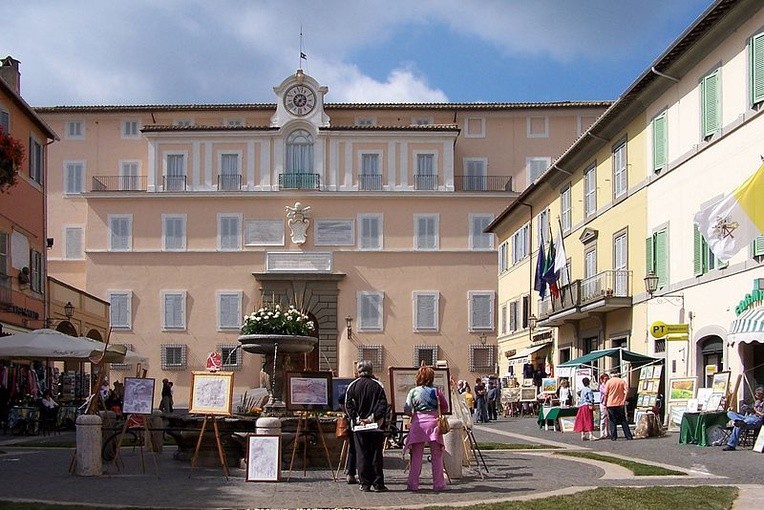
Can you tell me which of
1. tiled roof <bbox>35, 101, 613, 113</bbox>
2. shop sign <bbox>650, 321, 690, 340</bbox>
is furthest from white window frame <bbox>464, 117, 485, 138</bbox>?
shop sign <bbox>650, 321, 690, 340</bbox>

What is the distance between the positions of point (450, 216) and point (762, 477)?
131 feet

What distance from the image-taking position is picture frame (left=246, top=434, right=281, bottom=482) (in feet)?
46.1

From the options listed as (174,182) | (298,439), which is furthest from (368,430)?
(174,182)

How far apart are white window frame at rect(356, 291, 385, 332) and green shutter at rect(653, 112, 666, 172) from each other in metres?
26.3

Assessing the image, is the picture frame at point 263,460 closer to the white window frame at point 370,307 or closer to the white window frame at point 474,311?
the white window frame at point 370,307

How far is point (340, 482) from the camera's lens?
14.3 m

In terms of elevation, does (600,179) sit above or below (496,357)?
above

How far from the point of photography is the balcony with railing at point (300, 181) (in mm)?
54500

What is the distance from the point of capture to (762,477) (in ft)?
48.4

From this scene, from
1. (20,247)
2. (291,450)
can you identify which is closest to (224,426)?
(291,450)

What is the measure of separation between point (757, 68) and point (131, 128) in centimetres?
4236

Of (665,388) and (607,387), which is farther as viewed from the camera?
(665,388)

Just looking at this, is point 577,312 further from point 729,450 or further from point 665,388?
point 729,450

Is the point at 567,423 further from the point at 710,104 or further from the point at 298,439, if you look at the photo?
the point at 298,439
